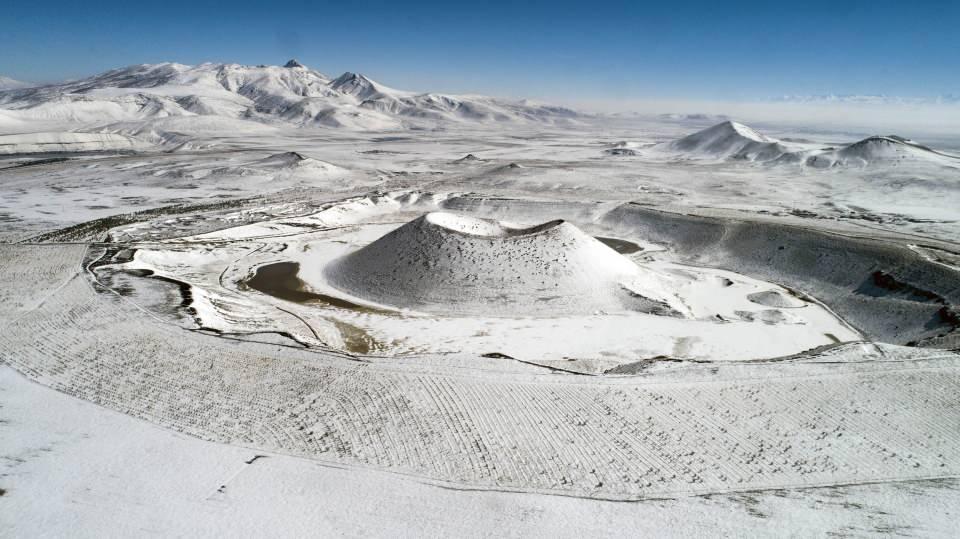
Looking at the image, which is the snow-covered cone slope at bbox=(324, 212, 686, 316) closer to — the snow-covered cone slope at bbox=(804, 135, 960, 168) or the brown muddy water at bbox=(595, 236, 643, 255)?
the brown muddy water at bbox=(595, 236, 643, 255)

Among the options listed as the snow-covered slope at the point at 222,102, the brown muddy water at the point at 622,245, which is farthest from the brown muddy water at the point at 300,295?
the snow-covered slope at the point at 222,102

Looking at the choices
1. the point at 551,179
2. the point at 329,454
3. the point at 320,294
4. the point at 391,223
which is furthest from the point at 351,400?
the point at 551,179

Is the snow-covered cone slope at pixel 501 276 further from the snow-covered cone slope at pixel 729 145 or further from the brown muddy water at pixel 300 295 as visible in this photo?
the snow-covered cone slope at pixel 729 145

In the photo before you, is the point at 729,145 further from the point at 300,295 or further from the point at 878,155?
the point at 300,295

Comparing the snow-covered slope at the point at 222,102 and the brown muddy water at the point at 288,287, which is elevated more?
the snow-covered slope at the point at 222,102

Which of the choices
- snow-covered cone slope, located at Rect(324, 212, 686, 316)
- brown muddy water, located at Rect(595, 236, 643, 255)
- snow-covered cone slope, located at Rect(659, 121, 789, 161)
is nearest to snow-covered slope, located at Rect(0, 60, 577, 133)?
snow-covered cone slope, located at Rect(659, 121, 789, 161)

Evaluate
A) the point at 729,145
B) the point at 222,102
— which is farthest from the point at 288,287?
the point at 222,102

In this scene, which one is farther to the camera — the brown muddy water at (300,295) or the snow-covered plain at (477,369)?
the brown muddy water at (300,295)
